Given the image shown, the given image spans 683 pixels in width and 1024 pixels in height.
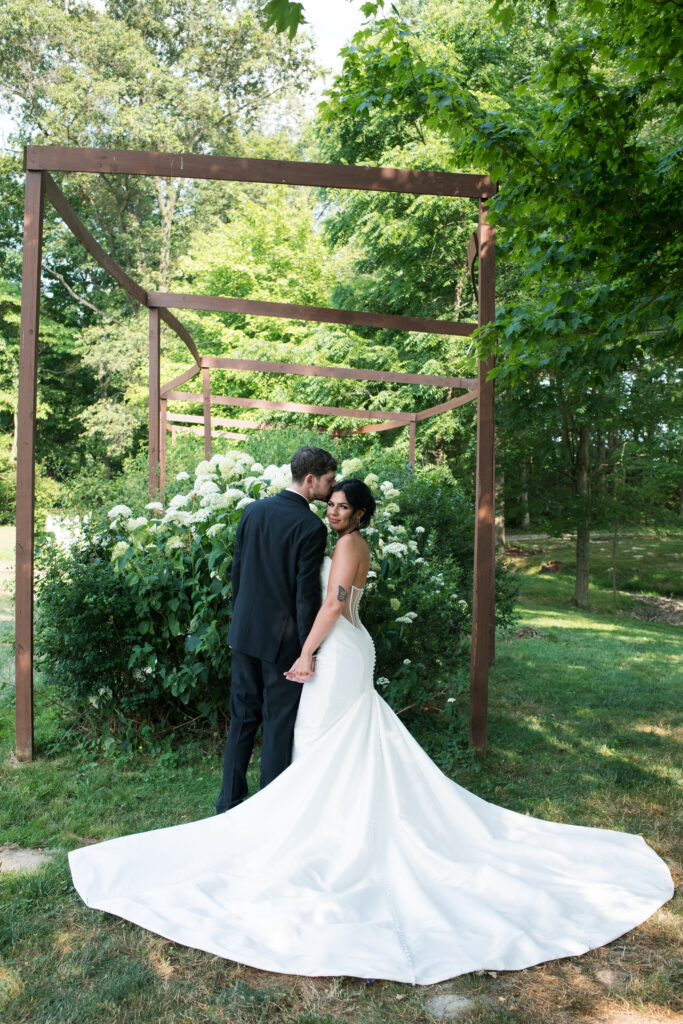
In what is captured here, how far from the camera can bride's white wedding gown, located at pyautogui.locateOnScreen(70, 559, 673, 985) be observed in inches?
115

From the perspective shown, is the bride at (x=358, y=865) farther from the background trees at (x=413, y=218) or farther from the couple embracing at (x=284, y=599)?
the background trees at (x=413, y=218)

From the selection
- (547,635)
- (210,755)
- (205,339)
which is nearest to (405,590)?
(210,755)

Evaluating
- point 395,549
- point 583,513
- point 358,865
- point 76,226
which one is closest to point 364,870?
point 358,865

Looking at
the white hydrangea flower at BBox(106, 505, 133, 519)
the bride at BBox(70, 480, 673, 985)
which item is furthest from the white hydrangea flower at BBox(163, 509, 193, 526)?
the bride at BBox(70, 480, 673, 985)

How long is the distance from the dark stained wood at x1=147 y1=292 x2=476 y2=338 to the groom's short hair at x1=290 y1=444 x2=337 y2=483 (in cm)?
299

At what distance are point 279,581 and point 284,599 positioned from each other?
0.31 feet

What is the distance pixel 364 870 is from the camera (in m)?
3.34

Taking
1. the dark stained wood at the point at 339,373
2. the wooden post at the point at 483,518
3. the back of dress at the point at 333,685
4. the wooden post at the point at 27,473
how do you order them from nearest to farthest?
1. the back of dress at the point at 333,685
2. the wooden post at the point at 27,473
3. the wooden post at the point at 483,518
4. the dark stained wood at the point at 339,373

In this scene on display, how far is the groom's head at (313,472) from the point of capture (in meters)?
4.07

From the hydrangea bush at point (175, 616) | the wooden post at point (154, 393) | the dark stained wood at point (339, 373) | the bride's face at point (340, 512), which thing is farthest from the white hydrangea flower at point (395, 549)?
the dark stained wood at point (339, 373)

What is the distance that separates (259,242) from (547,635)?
52.1ft

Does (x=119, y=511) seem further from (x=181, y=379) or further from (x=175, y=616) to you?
(x=181, y=379)

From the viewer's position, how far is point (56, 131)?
2509 centimetres

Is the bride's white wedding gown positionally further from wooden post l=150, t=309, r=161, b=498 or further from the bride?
wooden post l=150, t=309, r=161, b=498
